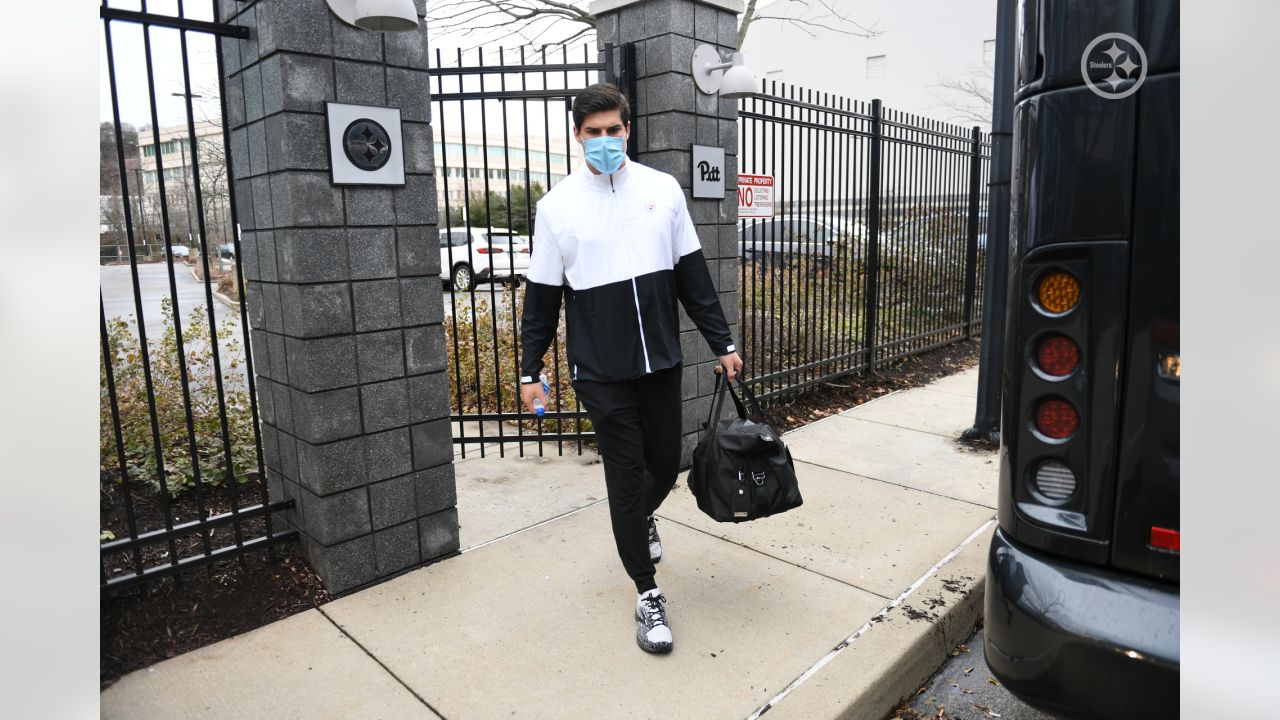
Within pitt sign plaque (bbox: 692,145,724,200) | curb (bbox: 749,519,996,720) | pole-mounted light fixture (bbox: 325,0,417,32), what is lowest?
curb (bbox: 749,519,996,720)

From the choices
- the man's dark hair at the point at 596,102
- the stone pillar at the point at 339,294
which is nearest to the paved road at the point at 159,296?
the stone pillar at the point at 339,294

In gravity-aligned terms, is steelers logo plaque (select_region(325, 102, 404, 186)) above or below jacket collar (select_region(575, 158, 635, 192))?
above

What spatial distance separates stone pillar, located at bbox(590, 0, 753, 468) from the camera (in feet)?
14.5

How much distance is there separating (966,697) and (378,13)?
3209mm

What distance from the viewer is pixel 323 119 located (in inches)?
116

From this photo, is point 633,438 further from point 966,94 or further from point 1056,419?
point 966,94

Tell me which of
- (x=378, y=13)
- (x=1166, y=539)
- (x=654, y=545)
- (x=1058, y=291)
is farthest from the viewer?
(x=654, y=545)

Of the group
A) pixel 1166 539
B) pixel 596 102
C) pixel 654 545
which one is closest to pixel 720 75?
pixel 596 102

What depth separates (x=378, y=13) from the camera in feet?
9.03

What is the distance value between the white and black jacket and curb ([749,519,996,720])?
1199 millimetres

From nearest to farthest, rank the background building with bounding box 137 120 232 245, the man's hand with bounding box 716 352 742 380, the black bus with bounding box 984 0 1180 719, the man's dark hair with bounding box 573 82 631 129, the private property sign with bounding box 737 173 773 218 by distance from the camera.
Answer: the black bus with bounding box 984 0 1180 719
the man's dark hair with bounding box 573 82 631 129
the man's hand with bounding box 716 352 742 380
the background building with bounding box 137 120 232 245
the private property sign with bounding box 737 173 773 218

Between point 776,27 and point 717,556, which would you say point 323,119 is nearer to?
point 717,556

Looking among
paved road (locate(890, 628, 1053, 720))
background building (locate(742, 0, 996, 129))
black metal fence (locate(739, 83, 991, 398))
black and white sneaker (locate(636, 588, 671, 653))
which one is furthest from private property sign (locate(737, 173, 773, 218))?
background building (locate(742, 0, 996, 129))

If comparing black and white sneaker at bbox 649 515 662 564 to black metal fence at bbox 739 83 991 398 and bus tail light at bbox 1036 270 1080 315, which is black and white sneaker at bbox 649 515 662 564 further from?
black metal fence at bbox 739 83 991 398
